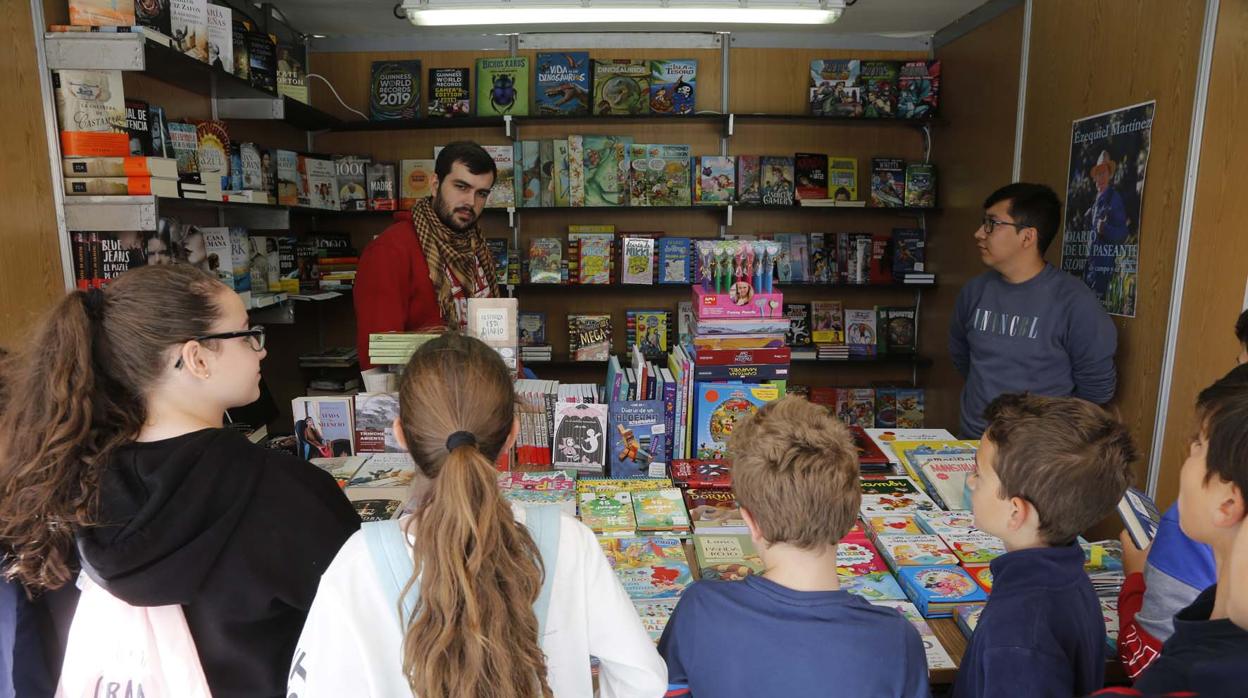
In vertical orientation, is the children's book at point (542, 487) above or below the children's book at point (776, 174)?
below

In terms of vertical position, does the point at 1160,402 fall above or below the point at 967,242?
below

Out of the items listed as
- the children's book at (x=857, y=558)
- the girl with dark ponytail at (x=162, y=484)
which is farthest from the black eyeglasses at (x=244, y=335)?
the children's book at (x=857, y=558)

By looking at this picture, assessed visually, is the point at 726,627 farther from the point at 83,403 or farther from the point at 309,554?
the point at 83,403

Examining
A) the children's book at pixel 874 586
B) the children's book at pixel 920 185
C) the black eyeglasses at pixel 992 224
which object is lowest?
the children's book at pixel 874 586

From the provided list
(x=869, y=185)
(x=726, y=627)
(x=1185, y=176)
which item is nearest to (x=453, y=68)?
(x=869, y=185)

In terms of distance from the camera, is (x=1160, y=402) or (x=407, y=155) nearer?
(x=1160, y=402)

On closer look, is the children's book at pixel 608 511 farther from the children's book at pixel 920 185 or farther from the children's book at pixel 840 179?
the children's book at pixel 920 185

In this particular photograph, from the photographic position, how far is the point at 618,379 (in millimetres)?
2459

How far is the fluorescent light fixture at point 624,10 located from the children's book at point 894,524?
2069mm

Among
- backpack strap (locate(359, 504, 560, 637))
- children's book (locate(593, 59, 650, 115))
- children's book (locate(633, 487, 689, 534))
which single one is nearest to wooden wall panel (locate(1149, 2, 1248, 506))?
children's book (locate(633, 487, 689, 534))

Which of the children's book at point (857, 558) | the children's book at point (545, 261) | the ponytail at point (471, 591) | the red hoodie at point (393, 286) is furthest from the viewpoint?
the children's book at point (545, 261)

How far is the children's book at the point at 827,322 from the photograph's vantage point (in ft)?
16.1

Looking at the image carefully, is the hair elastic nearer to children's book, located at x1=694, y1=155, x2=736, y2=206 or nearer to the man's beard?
the man's beard

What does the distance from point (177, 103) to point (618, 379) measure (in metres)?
2.40
